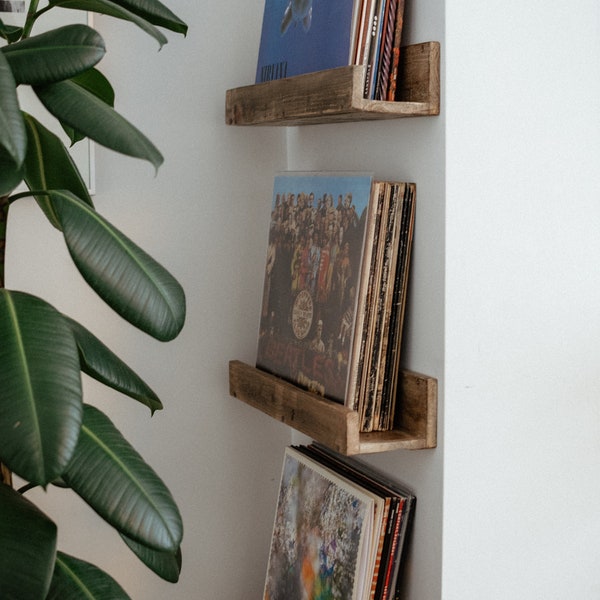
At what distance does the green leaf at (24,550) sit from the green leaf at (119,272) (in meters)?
0.23

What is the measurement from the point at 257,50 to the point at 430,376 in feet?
2.54

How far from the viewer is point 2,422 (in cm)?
78

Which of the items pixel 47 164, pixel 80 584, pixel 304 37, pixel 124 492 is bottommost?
pixel 80 584

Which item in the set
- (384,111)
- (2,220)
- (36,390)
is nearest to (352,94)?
(384,111)

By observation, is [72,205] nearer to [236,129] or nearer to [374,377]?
[374,377]

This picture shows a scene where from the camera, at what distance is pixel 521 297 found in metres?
1.31

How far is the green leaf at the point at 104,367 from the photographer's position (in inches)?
40.3

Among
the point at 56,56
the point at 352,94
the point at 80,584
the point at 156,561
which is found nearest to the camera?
the point at 56,56

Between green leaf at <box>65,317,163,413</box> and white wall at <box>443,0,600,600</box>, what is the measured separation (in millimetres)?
472

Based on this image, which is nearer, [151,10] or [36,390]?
[36,390]

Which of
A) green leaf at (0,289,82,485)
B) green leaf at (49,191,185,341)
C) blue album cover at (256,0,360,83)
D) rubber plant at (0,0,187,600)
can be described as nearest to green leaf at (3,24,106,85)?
rubber plant at (0,0,187,600)

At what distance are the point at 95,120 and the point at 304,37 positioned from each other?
62 centimetres

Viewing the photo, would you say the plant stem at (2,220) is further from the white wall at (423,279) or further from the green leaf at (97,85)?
the white wall at (423,279)

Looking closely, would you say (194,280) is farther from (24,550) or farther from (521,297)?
(24,550)
